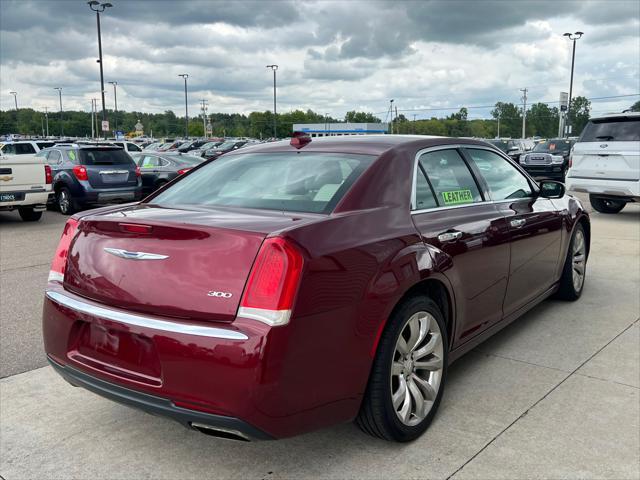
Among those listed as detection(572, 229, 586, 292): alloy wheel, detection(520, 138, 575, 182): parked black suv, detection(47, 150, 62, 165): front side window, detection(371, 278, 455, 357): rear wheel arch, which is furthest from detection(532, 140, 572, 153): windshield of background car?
detection(371, 278, 455, 357): rear wheel arch

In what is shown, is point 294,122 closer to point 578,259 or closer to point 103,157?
point 103,157

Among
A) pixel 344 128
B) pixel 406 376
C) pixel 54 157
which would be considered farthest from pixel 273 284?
pixel 344 128

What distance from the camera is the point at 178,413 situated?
2.51m

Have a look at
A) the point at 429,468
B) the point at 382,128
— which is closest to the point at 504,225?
the point at 429,468

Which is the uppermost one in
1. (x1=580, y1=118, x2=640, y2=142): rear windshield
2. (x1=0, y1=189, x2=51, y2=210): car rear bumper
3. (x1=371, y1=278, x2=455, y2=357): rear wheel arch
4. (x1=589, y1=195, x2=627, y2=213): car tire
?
(x1=580, y1=118, x2=640, y2=142): rear windshield

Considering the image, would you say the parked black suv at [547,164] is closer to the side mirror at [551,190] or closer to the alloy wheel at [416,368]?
the side mirror at [551,190]

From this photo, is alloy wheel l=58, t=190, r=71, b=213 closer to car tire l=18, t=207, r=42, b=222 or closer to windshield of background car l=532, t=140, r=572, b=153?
car tire l=18, t=207, r=42, b=222

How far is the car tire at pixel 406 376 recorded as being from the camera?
2.85 m

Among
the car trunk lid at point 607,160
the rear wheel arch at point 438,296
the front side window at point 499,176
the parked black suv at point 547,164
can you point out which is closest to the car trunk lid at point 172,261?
the rear wheel arch at point 438,296

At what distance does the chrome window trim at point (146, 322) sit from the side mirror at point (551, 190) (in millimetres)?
3342

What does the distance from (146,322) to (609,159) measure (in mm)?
10894

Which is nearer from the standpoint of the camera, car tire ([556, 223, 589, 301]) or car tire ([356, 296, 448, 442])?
car tire ([356, 296, 448, 442])

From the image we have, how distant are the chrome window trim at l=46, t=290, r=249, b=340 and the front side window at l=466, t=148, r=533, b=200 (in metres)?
2.39

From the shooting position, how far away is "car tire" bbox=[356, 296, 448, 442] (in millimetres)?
2846
